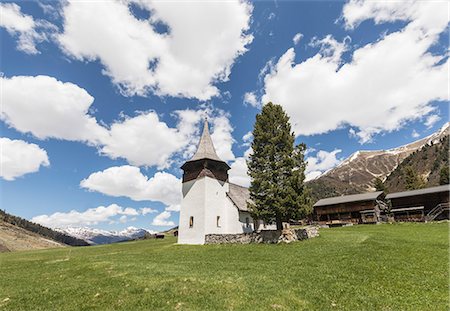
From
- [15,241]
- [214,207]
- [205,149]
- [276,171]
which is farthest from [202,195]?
[15,241]

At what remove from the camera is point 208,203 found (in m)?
36.3

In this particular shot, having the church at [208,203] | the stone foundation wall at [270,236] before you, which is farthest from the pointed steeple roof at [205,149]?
the stone foundation wall at [270,236]

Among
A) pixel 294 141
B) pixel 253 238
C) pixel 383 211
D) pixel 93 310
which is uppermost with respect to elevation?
pixel 294 141

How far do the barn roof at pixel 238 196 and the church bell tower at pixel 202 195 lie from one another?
1333 millimetres

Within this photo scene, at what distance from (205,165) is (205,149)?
3.51 metres

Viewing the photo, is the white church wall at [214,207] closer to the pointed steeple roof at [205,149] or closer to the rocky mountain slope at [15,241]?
the pointed steeple roof at [205,149]

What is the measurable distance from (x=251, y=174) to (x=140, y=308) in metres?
23.7

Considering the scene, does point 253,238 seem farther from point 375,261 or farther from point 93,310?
point 93,310

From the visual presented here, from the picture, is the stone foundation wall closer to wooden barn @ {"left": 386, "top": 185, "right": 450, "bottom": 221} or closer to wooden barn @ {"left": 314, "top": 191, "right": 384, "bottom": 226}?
wooden barn @ {"left": 314, "top": 191, "right": 384, "bottom": 226}

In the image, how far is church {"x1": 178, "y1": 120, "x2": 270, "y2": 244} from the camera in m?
36.0

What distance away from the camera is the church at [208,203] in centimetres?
3600

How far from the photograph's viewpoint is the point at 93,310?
10742 mm

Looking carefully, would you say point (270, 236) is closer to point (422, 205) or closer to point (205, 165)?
point (205, 165)

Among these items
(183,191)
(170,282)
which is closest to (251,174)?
(183,191)
